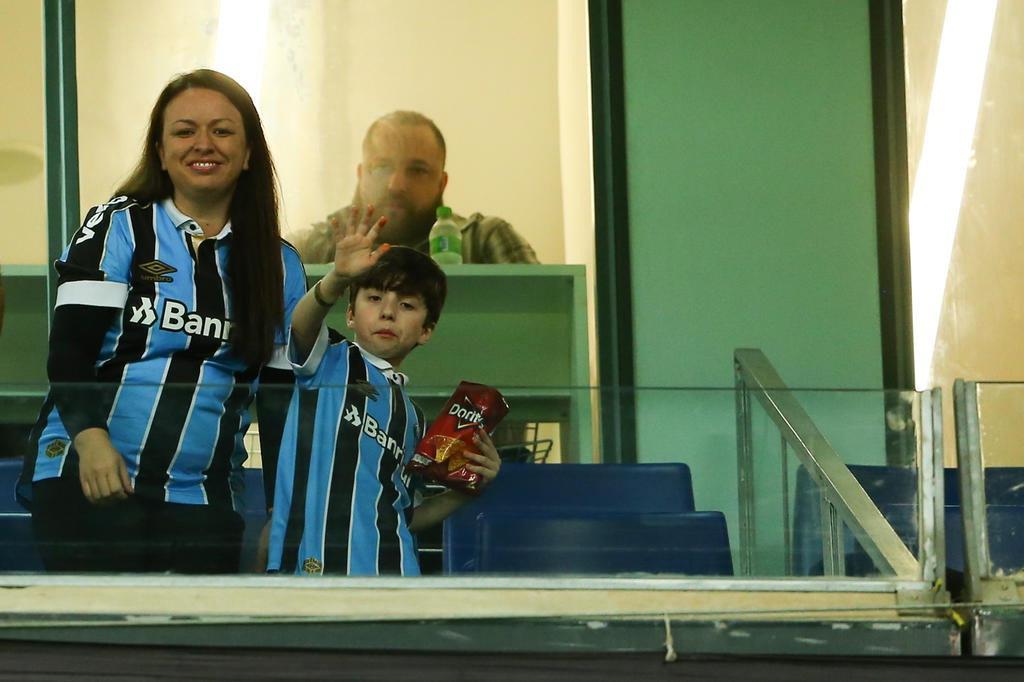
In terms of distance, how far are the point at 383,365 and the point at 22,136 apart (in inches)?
97.5

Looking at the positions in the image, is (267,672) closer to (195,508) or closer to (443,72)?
(195,508)

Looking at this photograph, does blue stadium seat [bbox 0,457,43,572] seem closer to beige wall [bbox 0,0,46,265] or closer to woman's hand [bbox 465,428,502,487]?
woman's hand [bbox 465,428,502,487]

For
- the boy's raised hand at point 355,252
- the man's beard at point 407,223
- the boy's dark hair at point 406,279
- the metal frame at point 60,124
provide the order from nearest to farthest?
the boy's raised hand at point 355,252 < the boy's dark hair at point 406,279 < the metal frame at point 60,124 < the man's beard at point 407,223

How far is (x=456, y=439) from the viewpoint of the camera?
3.17 meters

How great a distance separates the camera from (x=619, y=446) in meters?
3.18

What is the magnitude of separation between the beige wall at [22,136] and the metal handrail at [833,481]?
9.78ft

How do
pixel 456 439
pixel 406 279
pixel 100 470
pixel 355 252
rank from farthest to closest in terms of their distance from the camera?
1. pixel 406 279
2. pixel 355 252
3. pixel 456 439
4. pixel 100 470

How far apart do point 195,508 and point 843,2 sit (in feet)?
11.2

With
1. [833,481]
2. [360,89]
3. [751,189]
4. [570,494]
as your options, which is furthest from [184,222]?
[751,189]

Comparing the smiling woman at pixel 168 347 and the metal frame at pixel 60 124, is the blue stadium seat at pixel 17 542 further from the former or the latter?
the metal frame at pixel 60 124

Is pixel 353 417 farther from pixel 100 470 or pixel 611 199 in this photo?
pixel 611 199

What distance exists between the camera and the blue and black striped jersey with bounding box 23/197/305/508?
3.02 metres

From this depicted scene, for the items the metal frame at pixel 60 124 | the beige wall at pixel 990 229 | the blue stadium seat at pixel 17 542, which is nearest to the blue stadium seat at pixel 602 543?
the blue stadium seat at pixel 17 542

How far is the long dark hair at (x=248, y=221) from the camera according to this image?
10.7 ft
